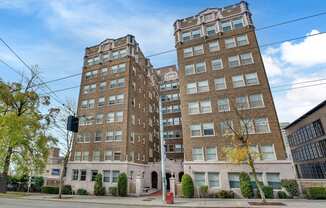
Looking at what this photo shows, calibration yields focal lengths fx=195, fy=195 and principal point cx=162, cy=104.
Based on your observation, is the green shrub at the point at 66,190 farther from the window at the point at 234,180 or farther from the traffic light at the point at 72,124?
the window at the point at 234,180

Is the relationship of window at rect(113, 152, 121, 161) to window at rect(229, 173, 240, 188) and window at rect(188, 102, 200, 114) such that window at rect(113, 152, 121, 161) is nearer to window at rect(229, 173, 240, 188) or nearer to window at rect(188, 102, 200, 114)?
window at rect(188, 102, 200, 114)

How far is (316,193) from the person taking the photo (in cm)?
1880

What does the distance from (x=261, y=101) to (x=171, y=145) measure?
22.7m

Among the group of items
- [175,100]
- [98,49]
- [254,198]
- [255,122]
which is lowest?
[254,198]

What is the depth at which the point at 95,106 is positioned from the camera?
1415 inches

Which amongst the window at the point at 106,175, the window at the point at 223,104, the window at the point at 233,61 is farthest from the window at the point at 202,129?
the window at the point at 106,175

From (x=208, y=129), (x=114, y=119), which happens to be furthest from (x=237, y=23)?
(x=114, y=119)

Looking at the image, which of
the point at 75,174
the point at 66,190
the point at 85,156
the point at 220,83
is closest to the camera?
the point at 220,83

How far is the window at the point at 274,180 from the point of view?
2153 centimetres

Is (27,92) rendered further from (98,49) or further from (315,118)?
(315,118)

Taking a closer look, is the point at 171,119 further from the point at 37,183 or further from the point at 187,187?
the point at 37,183

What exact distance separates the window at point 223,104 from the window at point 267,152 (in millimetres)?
6275

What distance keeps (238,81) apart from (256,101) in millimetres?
3657

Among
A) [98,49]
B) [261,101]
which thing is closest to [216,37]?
[261,101]
